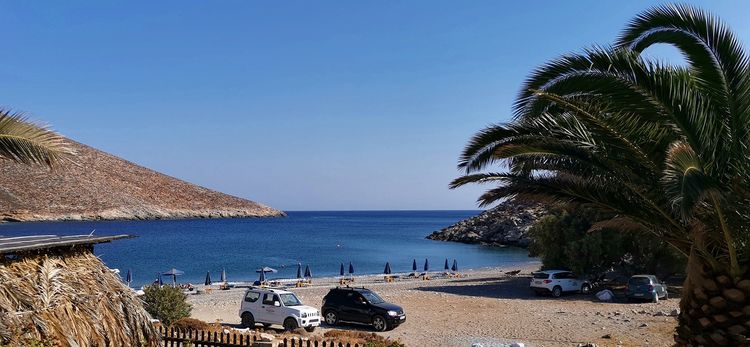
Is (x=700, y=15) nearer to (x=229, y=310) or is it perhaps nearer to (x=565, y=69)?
(x=565, y=69)

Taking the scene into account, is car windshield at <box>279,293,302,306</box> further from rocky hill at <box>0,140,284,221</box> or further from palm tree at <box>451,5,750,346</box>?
rocky hill at <box>0,140,284,221</box>

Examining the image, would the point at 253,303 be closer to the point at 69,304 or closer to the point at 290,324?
the point at 290,324

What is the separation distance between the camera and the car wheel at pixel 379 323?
896 inches

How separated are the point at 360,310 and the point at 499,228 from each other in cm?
9818

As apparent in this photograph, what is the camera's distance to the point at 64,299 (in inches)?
395

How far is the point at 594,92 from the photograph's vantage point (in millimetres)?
9648

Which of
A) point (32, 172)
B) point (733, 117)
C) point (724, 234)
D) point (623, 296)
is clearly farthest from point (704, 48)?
point (32, 172)

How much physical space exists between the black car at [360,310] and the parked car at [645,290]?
1380 centimetres

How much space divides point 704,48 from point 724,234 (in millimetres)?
2680

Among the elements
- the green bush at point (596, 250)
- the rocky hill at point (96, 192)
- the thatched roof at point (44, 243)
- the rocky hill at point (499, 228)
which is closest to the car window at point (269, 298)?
the thatched roof at point (44, 243)

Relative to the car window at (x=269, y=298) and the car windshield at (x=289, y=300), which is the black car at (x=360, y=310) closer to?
the car windshield at (x=289, y=300)

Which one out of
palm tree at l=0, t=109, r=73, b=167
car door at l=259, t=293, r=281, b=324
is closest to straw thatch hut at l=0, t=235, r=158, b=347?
palm tree at l=0, t=109, r=73, b=167

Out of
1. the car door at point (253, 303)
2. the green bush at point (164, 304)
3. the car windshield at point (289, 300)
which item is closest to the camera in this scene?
the green bush at point (164, 304)

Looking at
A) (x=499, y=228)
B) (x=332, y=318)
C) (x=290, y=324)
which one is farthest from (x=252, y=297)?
(x=499, y=228)
